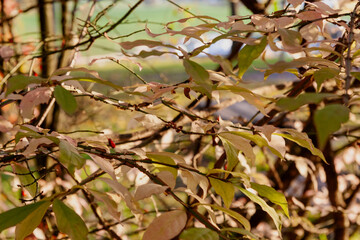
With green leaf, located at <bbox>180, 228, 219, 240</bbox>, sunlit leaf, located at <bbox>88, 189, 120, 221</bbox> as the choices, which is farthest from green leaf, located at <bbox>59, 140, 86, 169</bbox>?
green leaf, located at <bbox>180, 228, 219, 240</bbox>

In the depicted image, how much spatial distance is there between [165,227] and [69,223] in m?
0.11

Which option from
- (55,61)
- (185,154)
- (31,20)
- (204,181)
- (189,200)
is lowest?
(31,20)

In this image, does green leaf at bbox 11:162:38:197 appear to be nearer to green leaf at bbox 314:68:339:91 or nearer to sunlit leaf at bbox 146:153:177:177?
→ sunlit leaf at bbox 146:153:177:177

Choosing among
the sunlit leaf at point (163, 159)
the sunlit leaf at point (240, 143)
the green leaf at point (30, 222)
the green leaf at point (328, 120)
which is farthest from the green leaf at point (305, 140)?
the green leaf at point (30, 222)

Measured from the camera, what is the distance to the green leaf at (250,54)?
649 millimetres

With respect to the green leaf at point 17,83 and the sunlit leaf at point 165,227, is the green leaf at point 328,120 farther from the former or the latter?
the green leaf at point 17,83

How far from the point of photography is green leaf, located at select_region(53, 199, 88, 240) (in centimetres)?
52

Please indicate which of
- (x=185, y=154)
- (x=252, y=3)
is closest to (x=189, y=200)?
(x=185, y=154)

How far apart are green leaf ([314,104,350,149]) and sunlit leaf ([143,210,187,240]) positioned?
22 cm

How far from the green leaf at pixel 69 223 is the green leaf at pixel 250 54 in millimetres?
308

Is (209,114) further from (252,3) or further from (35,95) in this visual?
(35,95)

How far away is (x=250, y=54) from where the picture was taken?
656 millimetres

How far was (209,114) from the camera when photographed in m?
1.50

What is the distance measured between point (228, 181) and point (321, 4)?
36 centimetres
